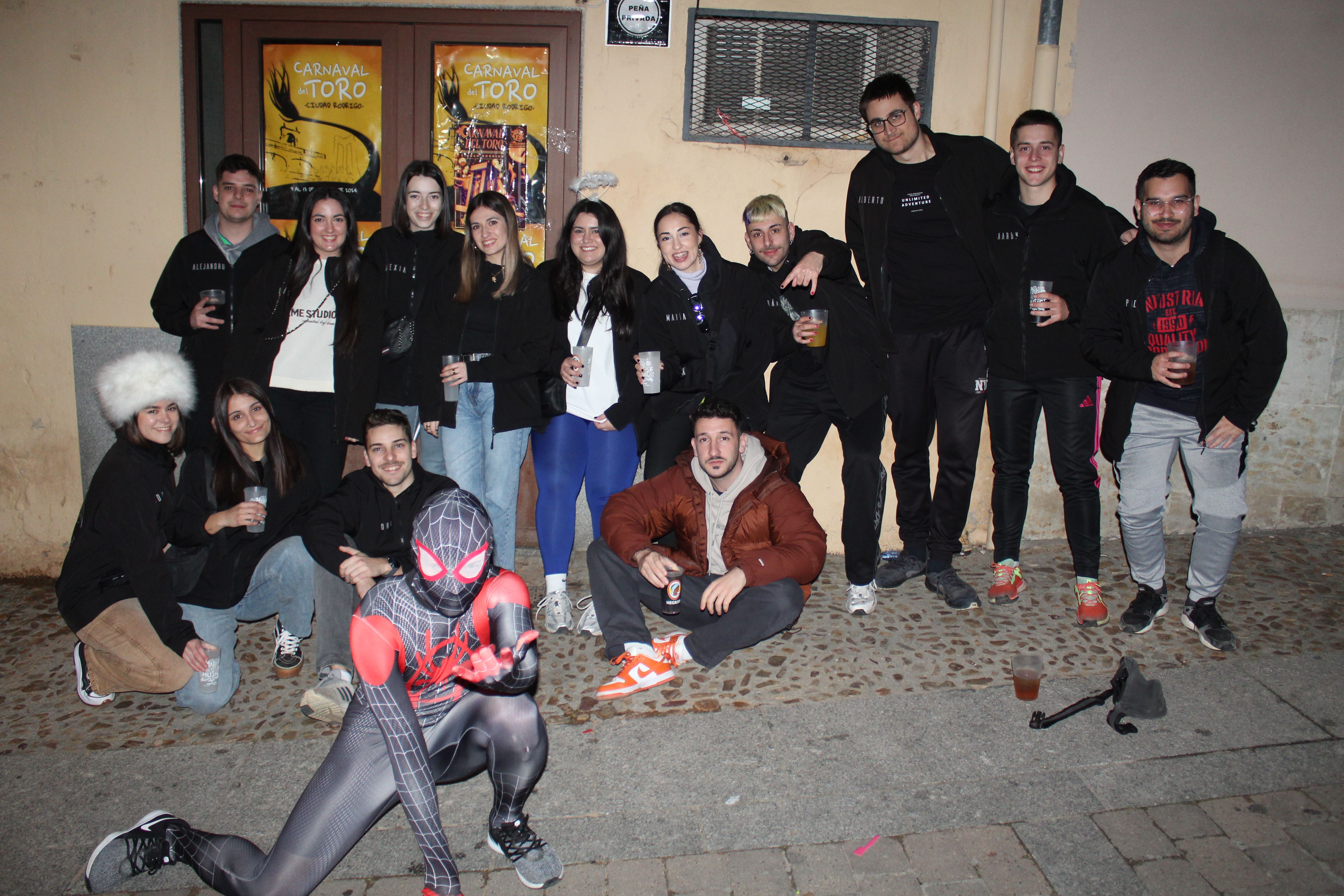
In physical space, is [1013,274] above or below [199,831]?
above

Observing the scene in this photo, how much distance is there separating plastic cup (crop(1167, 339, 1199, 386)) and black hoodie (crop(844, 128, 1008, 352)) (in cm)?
93

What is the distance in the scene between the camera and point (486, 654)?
274 cm

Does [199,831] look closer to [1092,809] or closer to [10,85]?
[1092,809]

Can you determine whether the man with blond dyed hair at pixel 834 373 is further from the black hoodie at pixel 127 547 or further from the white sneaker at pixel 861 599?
the black hoodie at pixel 127 547

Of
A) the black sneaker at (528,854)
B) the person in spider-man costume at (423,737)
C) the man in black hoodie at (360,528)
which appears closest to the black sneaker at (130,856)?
the person in spider-man costume at (423,737)

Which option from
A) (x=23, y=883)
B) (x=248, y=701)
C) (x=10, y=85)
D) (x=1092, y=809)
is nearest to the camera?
(x=23, y=883)

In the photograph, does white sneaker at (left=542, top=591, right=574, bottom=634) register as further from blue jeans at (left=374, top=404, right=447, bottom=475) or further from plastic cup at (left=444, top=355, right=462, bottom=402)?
plastic cup at (left=444, top=355, right=462, bottom=402)

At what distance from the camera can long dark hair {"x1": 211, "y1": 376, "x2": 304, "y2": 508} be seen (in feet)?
13.2

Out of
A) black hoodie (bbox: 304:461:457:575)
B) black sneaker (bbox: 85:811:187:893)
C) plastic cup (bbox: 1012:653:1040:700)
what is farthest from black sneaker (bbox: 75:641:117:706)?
plastic cup (bbox: 1012:653:1040:700)

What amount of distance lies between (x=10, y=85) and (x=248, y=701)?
13.3 ft

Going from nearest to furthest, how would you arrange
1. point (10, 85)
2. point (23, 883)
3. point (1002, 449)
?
1. point (23, 883)
2. point (1002, 449)
3. point (10, 85)

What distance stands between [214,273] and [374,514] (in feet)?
5.98

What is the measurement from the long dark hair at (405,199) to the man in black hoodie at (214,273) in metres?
0.63

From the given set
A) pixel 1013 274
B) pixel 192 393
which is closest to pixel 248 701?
pixel 192 393
